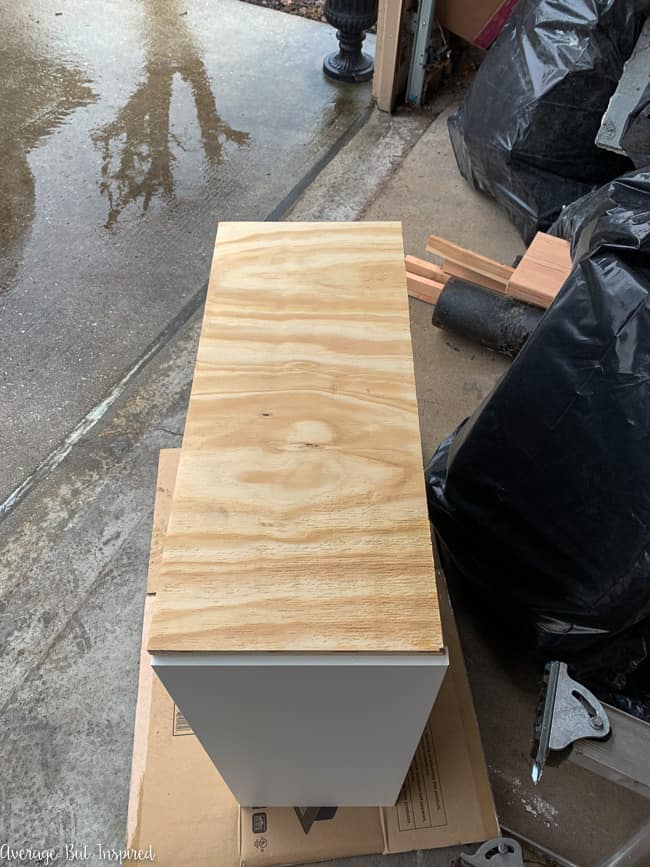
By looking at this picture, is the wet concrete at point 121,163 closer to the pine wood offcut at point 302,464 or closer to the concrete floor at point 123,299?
the concrete floor at point 123,299

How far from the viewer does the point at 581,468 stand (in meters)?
0.94

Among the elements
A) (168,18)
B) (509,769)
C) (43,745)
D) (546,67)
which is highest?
(546,67)

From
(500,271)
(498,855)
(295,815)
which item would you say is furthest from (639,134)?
(295,815)

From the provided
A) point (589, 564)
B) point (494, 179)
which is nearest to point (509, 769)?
point (589, 564)

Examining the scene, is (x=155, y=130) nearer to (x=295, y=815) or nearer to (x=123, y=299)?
(x=123, y=299)

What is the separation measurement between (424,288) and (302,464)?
54.7 inches


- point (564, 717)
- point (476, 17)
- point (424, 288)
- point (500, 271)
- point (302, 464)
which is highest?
point (476, 17)

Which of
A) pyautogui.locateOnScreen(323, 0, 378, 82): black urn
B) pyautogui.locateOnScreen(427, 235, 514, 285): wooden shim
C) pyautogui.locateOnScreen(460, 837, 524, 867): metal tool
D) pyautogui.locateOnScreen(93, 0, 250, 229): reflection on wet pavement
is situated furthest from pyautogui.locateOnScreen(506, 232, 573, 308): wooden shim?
pyautogui.locateOnScreen(323, 0, 378, 82): black urn

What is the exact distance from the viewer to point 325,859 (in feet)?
3.59

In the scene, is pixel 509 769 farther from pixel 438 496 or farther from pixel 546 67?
pixel 546 67

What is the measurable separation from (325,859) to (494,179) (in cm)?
207

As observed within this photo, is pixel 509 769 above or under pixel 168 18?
under

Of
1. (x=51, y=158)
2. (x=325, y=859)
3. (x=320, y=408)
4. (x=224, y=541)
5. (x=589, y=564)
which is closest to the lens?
(x=224, y=541)

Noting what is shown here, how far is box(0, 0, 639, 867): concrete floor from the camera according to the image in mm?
1240
